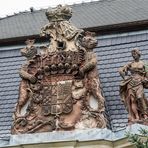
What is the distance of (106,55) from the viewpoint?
16.2 meters

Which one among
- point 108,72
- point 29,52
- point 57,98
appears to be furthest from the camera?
point 108,72

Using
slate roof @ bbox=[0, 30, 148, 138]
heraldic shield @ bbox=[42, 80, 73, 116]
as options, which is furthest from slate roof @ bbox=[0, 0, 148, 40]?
heraldic shield @ bbox=[42, 80, 73, 116]

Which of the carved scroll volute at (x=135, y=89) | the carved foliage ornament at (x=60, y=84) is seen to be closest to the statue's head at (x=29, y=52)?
the carved foliage ornament at (x=60, y=84)

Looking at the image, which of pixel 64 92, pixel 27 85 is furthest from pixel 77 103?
pixel 27 85

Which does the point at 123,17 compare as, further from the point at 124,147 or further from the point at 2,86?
the point at 124,147

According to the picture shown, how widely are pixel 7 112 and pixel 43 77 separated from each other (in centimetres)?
151

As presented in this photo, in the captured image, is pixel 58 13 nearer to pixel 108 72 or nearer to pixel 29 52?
pixel 29 52

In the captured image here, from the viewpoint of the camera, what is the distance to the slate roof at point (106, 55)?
15.2 meters

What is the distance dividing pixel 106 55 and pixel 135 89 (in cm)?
230

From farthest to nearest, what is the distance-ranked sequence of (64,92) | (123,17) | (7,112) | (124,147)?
1. (123,17)
2. (7,112)
3. (64,92)
4. (124,147)

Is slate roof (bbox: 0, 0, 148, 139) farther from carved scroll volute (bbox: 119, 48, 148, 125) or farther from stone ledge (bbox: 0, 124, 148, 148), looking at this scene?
carved scroll volute (bbox: 119, 48, 148, 125)

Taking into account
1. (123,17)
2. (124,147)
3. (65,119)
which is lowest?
(124,147)

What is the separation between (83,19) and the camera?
61.8 feet

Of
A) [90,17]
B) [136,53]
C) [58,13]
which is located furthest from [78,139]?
[90,17]
